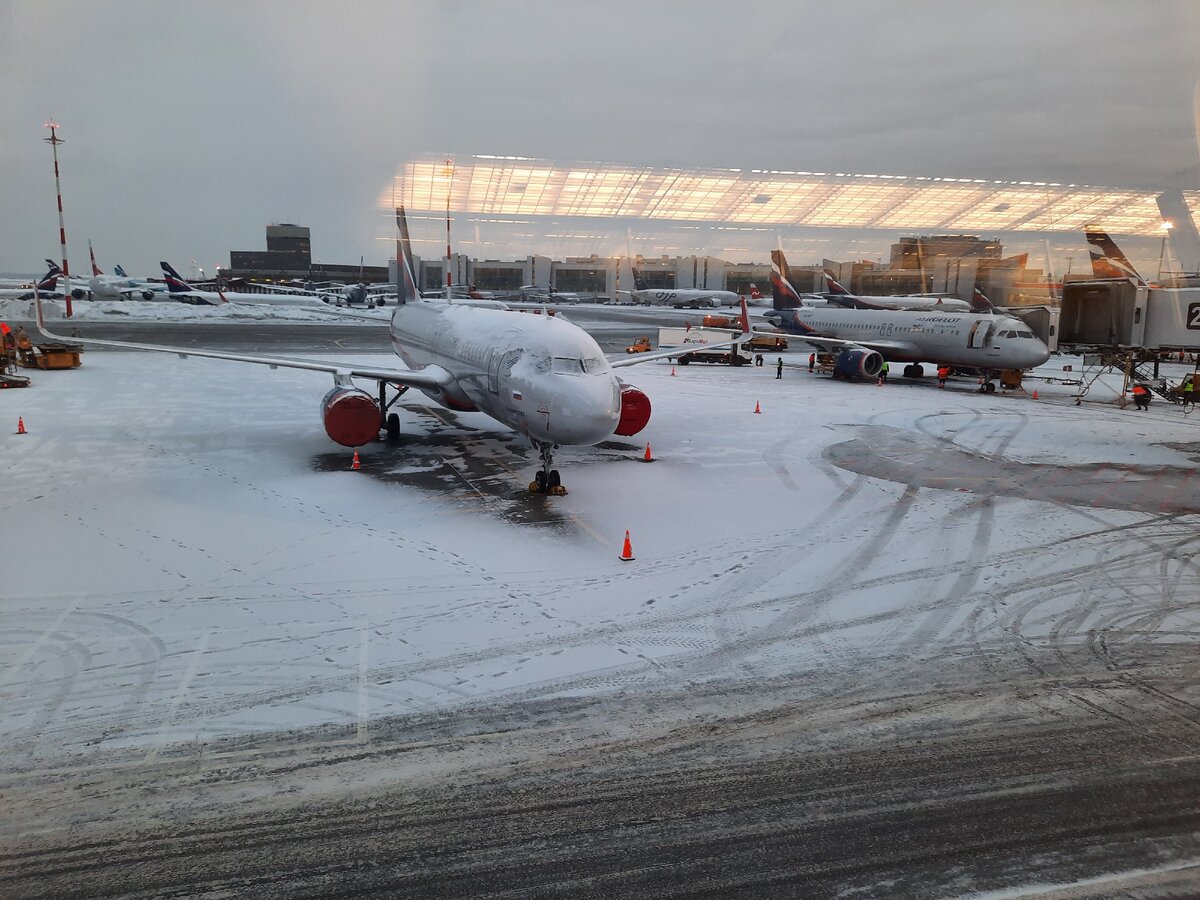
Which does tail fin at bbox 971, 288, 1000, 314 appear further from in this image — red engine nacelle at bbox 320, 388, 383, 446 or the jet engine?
red engine nacelle at bbox 320, 388, 383, 446

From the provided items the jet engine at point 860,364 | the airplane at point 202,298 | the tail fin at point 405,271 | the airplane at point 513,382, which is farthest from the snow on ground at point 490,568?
the airplane at point 202,298

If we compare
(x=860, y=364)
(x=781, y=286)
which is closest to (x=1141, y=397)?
(x=860, y=364)

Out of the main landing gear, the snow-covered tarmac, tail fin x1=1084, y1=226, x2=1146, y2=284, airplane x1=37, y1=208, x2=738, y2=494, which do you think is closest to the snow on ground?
the snow-covered tarmac

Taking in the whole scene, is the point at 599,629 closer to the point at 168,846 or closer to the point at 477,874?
the point at 477,874

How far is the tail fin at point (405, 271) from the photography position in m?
33.4

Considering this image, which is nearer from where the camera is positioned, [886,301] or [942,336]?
[942,336]

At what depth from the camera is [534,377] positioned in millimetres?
16812

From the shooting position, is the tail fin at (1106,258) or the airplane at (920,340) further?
the airplane at (920,340)

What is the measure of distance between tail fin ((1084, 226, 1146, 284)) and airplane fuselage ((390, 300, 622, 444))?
70.7ft

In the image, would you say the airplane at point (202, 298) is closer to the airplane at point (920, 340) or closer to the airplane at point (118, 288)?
the airplane at point (118, 288)

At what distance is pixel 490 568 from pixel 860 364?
31.7 m

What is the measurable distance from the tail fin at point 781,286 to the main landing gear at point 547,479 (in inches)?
1507

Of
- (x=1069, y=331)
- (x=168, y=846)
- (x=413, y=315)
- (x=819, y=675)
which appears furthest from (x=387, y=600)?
(x=1069, y=331)

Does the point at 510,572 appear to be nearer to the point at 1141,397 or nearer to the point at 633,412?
the point at 633,412
